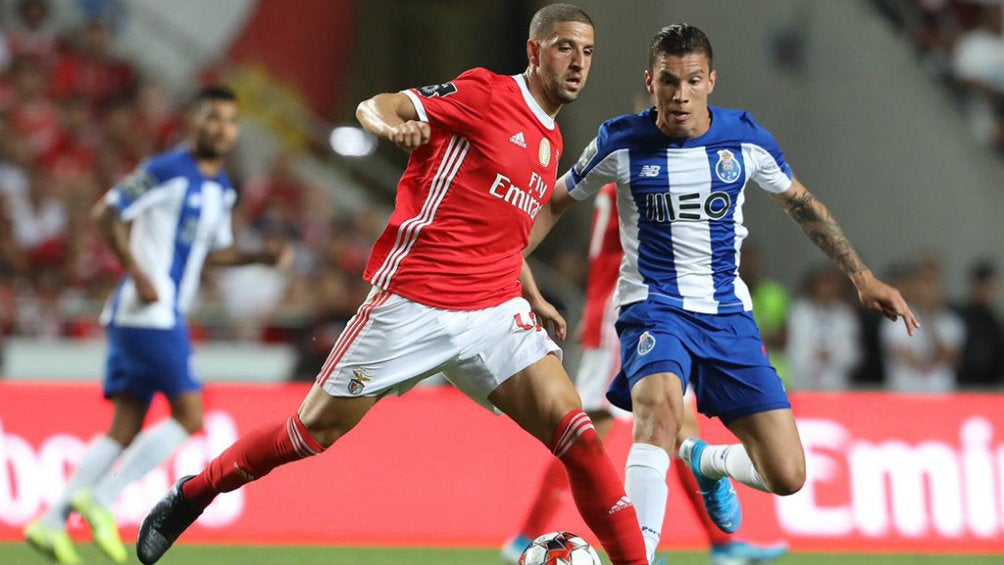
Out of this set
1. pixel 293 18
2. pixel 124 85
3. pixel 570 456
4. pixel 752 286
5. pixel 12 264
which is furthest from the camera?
pixel 293 18

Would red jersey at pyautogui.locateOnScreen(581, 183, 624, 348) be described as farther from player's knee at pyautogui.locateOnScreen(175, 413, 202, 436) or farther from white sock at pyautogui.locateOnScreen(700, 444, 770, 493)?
player's knee at pyautogui.locateOnScreen(175, 413, 202, 436)

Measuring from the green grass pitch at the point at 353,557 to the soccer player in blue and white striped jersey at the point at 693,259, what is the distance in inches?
90.6

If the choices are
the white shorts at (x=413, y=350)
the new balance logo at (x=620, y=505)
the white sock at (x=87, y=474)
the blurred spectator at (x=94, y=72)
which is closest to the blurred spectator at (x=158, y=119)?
the blurred spectator at (x=94, y=72)

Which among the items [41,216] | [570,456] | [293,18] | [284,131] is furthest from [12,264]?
[570,456]

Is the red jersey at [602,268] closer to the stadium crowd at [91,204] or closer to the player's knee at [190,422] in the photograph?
the player's knee at [190,422]

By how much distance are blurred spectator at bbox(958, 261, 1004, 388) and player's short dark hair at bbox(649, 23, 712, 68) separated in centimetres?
738

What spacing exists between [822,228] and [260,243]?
7.68m

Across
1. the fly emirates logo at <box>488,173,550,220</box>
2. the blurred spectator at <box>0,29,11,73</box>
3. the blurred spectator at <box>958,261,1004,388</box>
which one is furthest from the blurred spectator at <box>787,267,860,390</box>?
the blurred spectator at <box>0,29,11,73</box>

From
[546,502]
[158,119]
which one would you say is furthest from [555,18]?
[158,119]

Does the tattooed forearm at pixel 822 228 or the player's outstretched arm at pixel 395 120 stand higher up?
the player's outstretched arm at pixel 395 120

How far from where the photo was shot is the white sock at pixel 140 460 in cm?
774

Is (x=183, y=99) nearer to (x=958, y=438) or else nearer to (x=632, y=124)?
(x=958, y=438)

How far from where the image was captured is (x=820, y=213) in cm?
646

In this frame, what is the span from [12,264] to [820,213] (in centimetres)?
813
